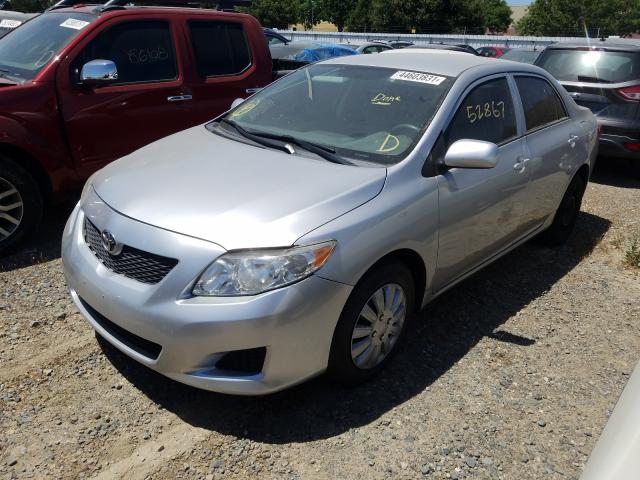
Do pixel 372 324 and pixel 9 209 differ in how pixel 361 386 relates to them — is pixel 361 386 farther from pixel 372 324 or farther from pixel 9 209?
pixel 9 209

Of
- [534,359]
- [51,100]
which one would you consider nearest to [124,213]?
[51,100]

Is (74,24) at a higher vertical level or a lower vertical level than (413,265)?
higher

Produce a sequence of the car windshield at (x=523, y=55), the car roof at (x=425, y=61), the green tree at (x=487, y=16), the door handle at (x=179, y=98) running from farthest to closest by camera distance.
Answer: the green tree at (x=487, y=16) → the car windshield at (x=523, y=55) → the door handle at (x=179, y=98) → the car roof at (x=425, y=61)

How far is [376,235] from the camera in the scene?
2.72 metres

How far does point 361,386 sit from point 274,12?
201 ft

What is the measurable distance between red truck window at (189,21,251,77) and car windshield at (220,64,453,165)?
161 centimetres

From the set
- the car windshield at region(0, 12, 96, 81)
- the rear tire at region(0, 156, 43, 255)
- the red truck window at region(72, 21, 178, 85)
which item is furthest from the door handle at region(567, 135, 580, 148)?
the rear tire at region(0, 156, 43, 255)

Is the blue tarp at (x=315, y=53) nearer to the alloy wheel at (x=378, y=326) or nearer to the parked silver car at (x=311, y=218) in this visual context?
the parked silver car at (x=311, y=218)

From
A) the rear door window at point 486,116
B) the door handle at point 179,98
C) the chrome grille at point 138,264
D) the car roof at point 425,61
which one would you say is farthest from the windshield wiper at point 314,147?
the door handle at point 179,98

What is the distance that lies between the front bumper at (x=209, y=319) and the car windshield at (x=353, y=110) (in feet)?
3.37

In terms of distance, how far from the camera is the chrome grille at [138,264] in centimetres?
250

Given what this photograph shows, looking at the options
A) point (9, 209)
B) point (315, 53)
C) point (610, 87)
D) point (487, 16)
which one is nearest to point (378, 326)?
point (9, 209)

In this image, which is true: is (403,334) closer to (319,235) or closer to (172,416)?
(319,235)

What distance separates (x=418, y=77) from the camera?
3.57m
